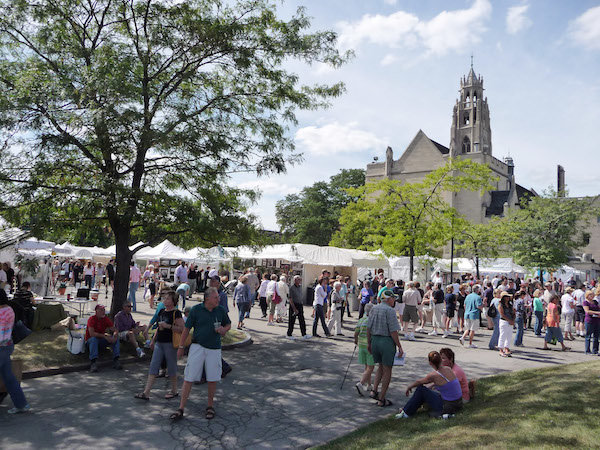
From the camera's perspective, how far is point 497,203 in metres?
66.4

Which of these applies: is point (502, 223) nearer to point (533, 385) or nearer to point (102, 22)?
point (533, 385)

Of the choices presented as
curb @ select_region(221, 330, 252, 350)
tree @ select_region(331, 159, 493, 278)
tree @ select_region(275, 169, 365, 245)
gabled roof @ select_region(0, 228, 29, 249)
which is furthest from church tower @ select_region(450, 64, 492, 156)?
gabled roof @ select_region(0, 228, 29, 249)

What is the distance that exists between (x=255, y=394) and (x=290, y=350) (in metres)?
3.86

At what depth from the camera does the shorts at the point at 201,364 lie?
591cm

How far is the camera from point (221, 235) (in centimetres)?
1055

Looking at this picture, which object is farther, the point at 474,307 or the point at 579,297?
the point at 579,297

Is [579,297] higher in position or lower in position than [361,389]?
higher

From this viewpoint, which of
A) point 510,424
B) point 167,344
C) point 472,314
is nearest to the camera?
point 510,424

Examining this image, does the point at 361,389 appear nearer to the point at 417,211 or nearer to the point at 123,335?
the point at 123,335

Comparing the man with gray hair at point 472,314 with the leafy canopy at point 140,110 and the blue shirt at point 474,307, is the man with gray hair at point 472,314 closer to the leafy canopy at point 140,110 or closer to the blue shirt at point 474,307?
the blue shirt at point 474,307

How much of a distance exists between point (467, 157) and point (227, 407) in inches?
2592

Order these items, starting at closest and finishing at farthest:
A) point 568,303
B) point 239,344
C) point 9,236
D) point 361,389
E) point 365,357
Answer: point 361,389 → point 365,357 → point 9,236 → point 239,344 → point 568,303

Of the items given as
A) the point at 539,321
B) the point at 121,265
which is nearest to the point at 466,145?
the point at 539,321

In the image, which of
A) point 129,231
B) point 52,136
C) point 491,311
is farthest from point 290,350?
point 52,136
